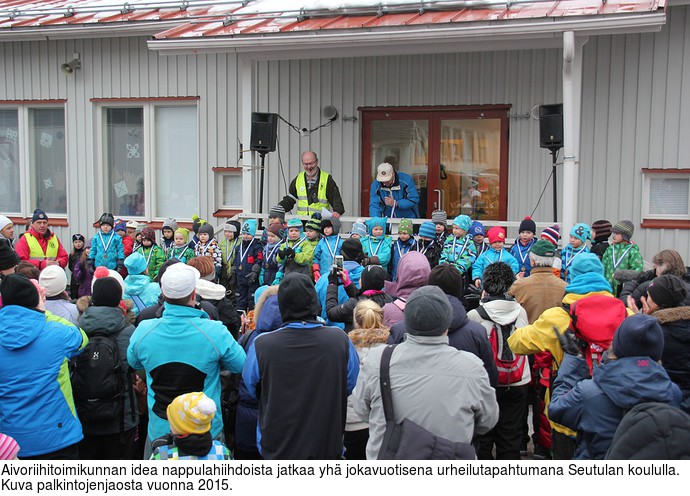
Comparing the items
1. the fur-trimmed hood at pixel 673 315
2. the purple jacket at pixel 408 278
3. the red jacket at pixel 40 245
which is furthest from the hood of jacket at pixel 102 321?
the red jacket at pixel 40 245

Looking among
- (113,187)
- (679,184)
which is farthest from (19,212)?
(679,184)

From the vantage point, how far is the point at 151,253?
10.1 metres

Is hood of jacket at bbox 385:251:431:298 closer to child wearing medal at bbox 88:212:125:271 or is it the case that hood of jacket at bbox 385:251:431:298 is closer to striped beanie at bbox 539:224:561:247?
striped beanie at bbox 539:224:561:247

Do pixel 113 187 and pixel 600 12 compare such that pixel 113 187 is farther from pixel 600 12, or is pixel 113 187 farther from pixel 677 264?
pixel 677 264

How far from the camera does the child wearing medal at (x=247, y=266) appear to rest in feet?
30.3

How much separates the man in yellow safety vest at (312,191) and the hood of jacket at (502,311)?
17.6 ft

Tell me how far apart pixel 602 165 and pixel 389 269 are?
346cm

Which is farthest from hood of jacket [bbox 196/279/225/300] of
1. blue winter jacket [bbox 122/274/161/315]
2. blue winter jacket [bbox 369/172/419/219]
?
blue winter jacket [bbox 369/172/419/219]

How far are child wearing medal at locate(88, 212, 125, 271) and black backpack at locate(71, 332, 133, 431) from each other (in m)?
5.94

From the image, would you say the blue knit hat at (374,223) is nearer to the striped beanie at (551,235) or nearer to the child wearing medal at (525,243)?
the child wearing medal at (525,243)

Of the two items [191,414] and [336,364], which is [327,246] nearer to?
[336,364]

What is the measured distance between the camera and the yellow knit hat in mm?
3477

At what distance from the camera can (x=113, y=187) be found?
42.8 ft

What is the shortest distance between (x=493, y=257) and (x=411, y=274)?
11.2ft
